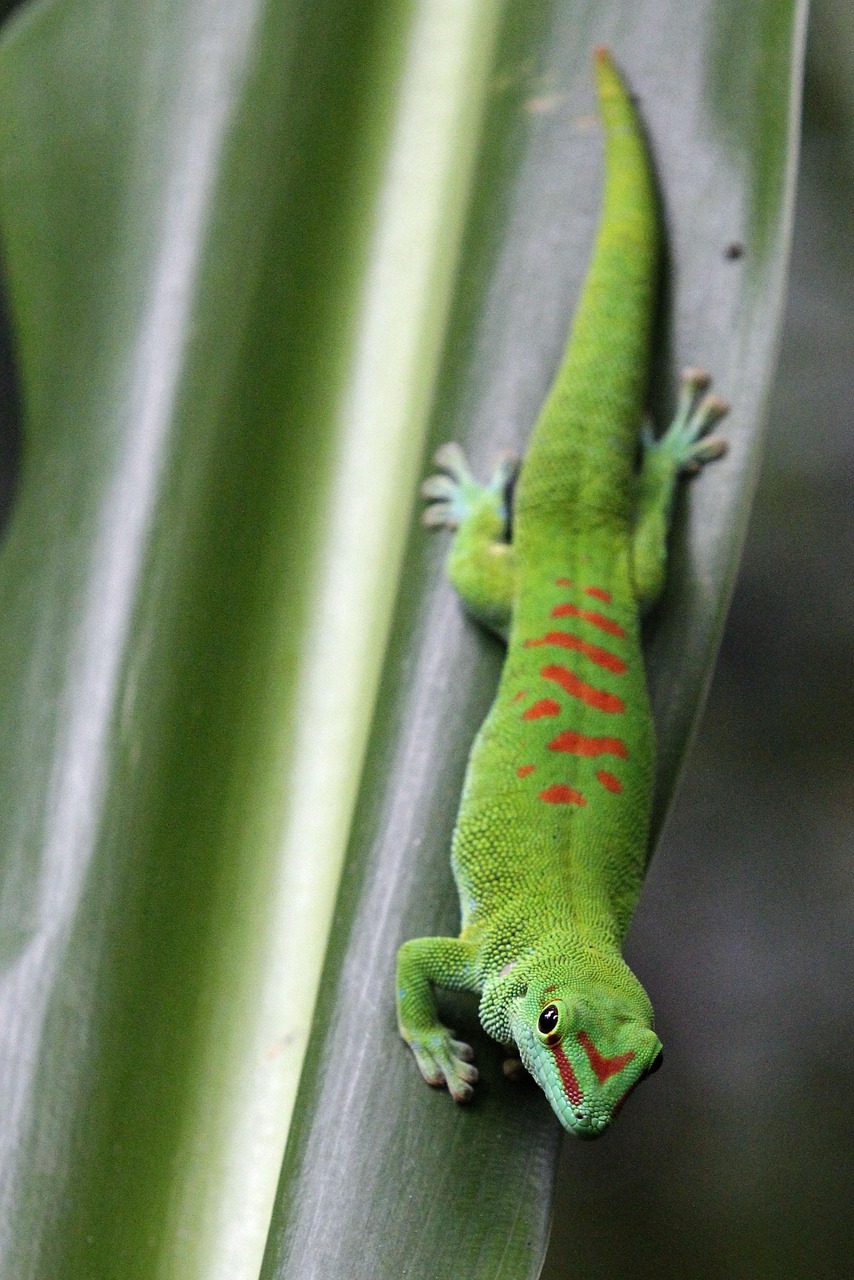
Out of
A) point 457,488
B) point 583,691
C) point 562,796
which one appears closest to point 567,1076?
point 562,796

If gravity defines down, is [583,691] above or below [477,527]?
below

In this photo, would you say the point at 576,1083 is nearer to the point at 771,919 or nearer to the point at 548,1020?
the point at 548,1020

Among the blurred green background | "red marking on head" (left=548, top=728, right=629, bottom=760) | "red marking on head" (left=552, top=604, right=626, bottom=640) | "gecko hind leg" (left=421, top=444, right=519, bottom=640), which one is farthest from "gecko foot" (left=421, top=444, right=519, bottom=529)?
the blurred green background

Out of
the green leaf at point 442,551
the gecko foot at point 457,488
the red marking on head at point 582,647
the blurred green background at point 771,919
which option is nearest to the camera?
the green leaf at point 442,551

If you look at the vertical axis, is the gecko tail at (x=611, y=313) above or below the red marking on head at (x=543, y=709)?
above

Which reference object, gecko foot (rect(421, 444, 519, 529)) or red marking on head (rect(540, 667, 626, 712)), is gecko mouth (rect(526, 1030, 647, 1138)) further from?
gecko foot (rect(421, 444, 519, 529))

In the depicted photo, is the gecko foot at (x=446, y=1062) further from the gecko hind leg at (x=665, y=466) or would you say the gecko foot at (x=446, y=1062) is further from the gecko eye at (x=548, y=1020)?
the gecko hind leg at (x=665, y=466)

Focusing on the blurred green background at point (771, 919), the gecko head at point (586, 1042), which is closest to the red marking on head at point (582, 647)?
the gecko head at point (586, 1042)
